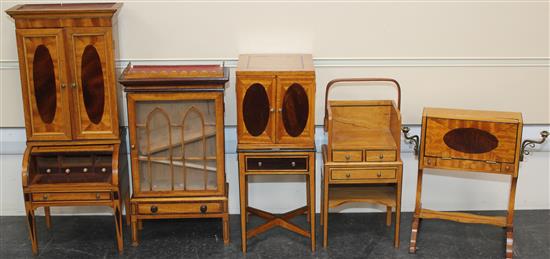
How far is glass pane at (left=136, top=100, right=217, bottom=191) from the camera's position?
4625 mm

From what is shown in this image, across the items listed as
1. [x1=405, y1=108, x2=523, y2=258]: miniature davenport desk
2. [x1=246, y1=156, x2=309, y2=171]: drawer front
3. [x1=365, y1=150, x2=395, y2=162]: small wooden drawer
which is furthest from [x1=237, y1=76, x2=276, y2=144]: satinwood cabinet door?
[x1=405, y1=108, x2=523, y2=258]: miniature davenport desk

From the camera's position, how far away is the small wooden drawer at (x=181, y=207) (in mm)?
4777

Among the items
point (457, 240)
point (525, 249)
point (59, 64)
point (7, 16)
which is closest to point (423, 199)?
point (457, 240)

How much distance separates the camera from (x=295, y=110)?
4523mm

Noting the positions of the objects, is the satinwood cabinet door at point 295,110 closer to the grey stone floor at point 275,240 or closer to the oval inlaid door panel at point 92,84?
the grey stone floor at point 275,240

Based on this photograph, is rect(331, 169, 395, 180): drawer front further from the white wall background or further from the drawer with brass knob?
the white wall background

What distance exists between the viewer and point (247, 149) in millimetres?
4586

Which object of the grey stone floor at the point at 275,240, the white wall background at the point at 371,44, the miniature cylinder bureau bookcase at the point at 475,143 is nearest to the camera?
the miniature cylinder bureau bookcase at the point at 475,143

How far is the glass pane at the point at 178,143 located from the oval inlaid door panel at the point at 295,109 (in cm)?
49

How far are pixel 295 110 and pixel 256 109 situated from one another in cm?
25

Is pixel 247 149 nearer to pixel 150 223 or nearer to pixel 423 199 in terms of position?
pixel 150 223

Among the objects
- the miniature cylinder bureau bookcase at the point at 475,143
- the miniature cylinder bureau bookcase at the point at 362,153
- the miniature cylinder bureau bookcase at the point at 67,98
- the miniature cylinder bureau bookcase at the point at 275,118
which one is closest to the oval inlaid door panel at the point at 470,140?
the miniature cylinder bureau bookcase at the point at 475,143

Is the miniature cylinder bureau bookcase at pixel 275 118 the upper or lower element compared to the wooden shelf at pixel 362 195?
upper

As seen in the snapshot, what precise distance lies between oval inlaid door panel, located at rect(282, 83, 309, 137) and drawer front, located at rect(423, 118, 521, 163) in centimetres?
84
